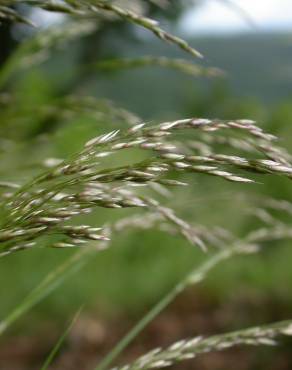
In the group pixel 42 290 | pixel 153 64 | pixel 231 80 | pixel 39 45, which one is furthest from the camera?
pixel 231 80

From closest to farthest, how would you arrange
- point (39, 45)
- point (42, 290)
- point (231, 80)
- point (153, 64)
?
point (42, 290)
point (153, 64)
point (39, 45)
point (231, 80)

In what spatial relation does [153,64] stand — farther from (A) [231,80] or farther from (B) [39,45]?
(A) [231,80]

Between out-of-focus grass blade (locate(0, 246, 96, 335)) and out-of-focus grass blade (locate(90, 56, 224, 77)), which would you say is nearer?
out-of-focus grass blade (locate(0, 246, 96, 335))

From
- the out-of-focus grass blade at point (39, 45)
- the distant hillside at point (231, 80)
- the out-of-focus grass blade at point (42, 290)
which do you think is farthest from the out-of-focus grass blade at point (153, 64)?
the distant hillside at point (231, 80)

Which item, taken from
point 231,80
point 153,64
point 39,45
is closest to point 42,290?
point 153,64

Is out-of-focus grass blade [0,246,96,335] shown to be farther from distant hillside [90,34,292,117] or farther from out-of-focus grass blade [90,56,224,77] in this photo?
distant hillside [90,34,292,117]

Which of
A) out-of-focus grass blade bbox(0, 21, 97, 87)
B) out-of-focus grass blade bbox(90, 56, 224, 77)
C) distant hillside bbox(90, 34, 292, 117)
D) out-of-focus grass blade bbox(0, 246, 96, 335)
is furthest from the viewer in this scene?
distant hillside bbox(90, 34, 292, 117)

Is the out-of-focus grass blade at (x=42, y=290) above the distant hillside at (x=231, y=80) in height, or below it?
below

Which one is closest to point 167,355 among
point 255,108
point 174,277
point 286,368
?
point 286,368

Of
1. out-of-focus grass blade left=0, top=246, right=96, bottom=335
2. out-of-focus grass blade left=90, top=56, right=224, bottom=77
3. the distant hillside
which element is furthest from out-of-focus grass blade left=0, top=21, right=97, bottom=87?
the distant hillside

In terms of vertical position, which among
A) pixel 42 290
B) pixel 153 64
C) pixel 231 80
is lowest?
pixel 42 290

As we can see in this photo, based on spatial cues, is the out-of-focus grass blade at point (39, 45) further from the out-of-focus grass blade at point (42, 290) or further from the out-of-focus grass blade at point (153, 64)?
the out-of-focus grass blade at point (42, 290)
